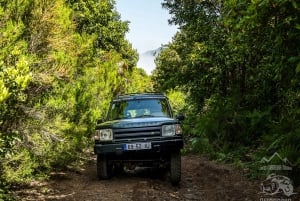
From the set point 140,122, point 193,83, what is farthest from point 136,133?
point 193,83

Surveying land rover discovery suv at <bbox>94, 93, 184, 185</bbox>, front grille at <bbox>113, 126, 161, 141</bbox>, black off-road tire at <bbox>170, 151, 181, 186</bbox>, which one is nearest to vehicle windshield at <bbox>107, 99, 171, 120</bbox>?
land rover discovery suv at <bbox>94, 93, 184, 185</bbox>

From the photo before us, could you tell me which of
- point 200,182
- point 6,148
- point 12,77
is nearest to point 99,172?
point 200,182

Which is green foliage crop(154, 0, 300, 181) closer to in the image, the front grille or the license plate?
A: the front grille

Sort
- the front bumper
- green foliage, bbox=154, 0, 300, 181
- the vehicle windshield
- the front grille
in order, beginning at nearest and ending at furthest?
the front bumper < the front grille < the vehicle windshield < green foliage, bbox=154, 0, 300, 181

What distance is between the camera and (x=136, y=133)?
892 centimetres

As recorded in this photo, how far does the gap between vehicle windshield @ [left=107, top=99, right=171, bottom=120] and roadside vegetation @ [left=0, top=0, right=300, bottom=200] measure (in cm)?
135

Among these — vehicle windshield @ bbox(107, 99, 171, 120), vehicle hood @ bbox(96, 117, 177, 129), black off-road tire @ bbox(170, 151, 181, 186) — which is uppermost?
vehicle windshield @ bbox(107, 99, 171, 120)

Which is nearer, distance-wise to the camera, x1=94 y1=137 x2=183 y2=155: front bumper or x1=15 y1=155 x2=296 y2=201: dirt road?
x1=15 y1=155 x2=296 y2=201: dirt road

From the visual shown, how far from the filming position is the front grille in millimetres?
8867

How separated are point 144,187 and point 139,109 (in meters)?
2.36

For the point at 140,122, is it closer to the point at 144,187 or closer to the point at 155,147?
the point at 155,147

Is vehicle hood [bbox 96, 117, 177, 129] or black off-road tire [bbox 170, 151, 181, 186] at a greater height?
vehicle hood [bbox 96, 117, 177, 129]

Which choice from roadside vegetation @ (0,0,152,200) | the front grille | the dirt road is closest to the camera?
roadside vegetation @ (0,0,152,200)

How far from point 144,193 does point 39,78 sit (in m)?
3.52
